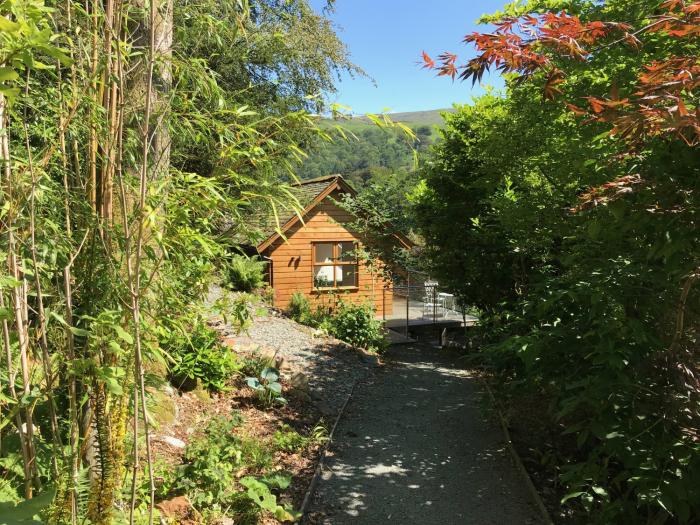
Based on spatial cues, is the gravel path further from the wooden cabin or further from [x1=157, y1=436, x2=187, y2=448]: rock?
the wooden cabin

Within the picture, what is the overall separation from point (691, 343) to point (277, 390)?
4519mm

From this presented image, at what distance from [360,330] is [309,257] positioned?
4.36 meters

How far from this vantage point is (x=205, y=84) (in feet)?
6.82

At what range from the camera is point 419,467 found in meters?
4.96

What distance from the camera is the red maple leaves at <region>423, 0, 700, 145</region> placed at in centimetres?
175

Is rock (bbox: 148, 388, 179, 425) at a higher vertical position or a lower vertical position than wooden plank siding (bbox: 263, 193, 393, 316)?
lower

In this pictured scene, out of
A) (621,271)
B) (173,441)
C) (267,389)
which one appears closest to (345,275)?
(267,389)

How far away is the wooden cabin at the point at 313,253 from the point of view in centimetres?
1421

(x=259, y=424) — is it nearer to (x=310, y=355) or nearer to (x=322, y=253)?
(x=310, y=355)

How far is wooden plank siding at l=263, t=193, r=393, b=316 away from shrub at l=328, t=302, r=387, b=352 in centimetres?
256

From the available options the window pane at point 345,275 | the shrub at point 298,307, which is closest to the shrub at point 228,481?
the shrub at point 298,307

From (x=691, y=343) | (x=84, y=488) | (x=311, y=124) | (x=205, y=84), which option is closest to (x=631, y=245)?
(x=691, y=343)

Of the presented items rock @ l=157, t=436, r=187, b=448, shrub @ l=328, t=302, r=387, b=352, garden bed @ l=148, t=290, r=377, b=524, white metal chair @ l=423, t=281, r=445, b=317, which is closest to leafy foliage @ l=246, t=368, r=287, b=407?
garden bed @ l=148, t=290, r=377, b=524

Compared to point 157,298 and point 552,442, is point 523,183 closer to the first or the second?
point 552,442
